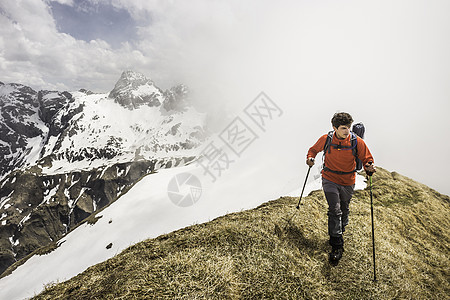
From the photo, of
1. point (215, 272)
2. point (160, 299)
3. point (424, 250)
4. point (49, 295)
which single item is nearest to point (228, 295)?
point (215, 272)

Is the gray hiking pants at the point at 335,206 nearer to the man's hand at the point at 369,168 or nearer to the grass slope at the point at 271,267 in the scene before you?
the grass slope at the point at 271,267

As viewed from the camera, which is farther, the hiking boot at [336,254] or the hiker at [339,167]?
the hiker at [339,167]

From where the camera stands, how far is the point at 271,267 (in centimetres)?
598

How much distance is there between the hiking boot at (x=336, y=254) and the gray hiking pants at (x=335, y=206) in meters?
0.16

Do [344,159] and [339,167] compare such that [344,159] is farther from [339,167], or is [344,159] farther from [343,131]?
[343,131]

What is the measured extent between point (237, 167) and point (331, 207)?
7017 centimetres

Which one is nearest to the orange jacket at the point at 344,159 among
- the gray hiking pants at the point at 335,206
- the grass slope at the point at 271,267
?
the gray hiking pants at the point at 335,206

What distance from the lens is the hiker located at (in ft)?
23.2

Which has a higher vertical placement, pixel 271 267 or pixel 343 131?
pixel 343 131

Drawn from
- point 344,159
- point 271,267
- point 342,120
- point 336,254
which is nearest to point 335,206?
point 336,254

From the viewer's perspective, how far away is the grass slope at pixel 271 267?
5.21 metres

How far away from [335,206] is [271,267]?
11.1 feet

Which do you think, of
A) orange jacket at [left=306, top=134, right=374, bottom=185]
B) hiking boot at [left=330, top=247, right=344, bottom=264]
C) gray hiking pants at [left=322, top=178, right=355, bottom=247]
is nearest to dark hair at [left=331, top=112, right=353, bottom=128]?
orange jacket at [left=306, top=134, right=374, bottom=185]

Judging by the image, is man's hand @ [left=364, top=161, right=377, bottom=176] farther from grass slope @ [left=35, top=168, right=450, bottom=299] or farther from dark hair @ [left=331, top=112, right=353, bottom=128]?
grass slope @ [left=35, top=168, right=450, bottom=299]
